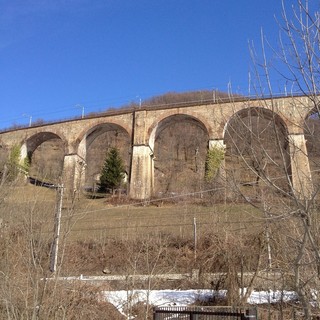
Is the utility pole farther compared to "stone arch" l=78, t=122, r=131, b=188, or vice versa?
"stone arch" l=78, t=122, r=131, b=188

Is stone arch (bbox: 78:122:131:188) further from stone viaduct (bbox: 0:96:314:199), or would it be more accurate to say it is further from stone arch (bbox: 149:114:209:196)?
stone viaduct (bbox: 0:96:314:199)

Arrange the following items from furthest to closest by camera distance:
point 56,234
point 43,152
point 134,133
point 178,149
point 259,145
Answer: point 43,152 → point 178,149 → point 134,133 → point 56,234 → point 259,145

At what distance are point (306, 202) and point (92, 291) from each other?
6.75 m

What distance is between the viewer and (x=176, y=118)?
106 ft

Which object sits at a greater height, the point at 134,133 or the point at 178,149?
the point at 178,149

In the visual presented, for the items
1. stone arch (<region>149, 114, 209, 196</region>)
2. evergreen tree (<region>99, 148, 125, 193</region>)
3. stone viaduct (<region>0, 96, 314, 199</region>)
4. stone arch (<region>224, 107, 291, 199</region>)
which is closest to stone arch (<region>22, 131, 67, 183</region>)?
stone viaduct (<region>0, 96, 314, 199</region>)

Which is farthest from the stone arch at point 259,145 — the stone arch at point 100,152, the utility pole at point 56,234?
the stone arch at point 100,152

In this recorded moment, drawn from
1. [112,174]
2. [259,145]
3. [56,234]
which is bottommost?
[56,234]

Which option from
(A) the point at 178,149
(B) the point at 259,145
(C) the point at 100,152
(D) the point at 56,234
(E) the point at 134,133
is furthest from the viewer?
(C) the point at 100,152

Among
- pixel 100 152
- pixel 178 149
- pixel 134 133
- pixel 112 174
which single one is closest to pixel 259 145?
pixel 134 133

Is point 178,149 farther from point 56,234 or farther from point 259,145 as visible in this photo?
point 259,145

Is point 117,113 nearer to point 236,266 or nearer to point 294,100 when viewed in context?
point 236,266

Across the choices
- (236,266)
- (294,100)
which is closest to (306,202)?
(294,100)

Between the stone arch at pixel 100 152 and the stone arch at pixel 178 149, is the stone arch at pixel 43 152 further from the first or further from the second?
the stone arch at pixel 178 149
